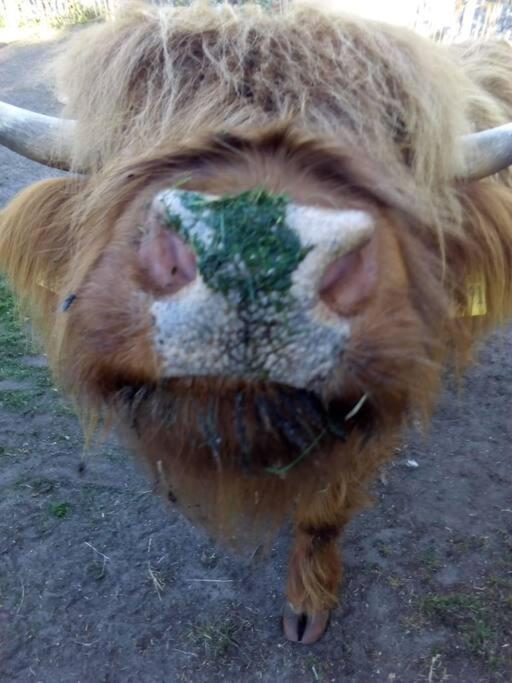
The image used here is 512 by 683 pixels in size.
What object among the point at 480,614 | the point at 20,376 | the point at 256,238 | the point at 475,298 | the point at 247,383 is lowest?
the point at 20,376

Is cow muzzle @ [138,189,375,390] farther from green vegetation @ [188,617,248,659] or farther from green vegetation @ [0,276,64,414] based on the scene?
green vegetation @ [0,276,64,414]

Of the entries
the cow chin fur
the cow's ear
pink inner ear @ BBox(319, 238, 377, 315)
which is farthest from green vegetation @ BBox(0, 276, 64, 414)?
pink inner ear @ BBox(319, 238, 377, 315)

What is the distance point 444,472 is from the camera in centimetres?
324

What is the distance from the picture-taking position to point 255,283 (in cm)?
107

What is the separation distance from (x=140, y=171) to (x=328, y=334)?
0.64m

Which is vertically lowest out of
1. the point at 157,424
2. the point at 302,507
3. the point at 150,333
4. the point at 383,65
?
the point at 302,507

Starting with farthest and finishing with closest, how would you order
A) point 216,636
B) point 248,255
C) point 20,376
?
point 20,376 < point 216,636 < point 248,255

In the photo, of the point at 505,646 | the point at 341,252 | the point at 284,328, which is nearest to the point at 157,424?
the point at 284,328

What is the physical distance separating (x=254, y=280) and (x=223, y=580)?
195 centimetres

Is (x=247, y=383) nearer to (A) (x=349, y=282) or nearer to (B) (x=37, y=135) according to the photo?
(A) (x=349, y=282)

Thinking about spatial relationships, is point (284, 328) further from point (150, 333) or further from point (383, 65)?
point (383, 65)

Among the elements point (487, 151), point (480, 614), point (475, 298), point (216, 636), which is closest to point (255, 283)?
point (487, 151)

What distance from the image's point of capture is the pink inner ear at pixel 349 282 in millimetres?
1134

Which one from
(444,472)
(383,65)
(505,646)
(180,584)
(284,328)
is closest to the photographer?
(284,328)
